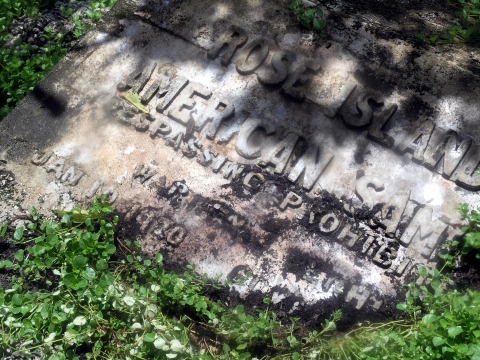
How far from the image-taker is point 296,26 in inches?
131

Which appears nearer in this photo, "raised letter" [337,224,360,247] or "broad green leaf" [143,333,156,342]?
"broad green leaf" [143,333,156,342]

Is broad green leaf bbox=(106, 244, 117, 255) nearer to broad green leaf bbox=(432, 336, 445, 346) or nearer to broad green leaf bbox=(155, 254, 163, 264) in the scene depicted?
broad green leaf bbox=(155, 254, 163, 264)

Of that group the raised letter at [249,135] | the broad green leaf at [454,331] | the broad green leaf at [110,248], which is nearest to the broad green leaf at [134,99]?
the raised letter at [249,135]

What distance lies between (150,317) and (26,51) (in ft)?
9.31

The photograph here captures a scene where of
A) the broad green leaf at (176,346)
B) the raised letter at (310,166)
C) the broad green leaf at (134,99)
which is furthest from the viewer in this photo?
the broad green leaf at (134,99)

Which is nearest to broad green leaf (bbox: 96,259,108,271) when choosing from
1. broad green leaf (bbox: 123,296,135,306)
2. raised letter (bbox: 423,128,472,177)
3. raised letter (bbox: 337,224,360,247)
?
broad green leaf (bbox: 123,296,135,306)

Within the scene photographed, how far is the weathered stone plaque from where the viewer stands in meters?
2.65

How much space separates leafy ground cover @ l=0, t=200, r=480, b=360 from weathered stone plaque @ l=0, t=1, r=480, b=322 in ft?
0.40

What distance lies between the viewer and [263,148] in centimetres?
295

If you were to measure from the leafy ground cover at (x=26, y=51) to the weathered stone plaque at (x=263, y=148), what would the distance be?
0.77 meters

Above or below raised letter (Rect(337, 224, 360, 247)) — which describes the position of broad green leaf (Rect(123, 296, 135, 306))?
below

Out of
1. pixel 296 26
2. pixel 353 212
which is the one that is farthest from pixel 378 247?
pixel 296 26

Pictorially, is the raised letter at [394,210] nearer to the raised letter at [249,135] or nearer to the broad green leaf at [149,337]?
the raised letter at [249,135]

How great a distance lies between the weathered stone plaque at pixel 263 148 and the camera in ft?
8.70
